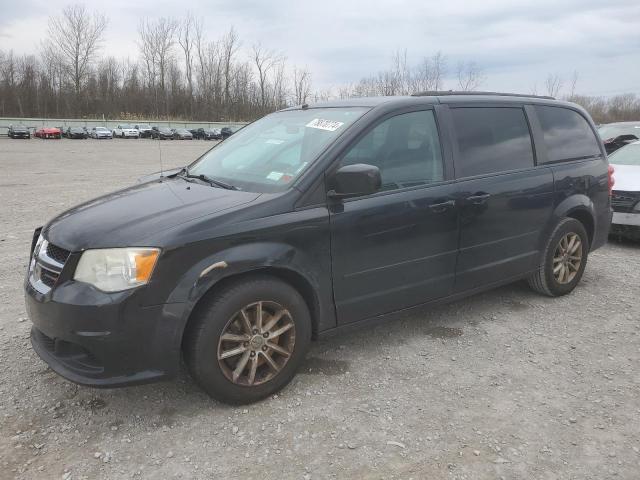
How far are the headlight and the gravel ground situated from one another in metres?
0.85

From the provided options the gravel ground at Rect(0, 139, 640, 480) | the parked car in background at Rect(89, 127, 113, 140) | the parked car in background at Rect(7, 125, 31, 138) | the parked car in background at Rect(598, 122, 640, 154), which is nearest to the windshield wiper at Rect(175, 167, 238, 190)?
the gravel ground at Rect(0, 139, 640, 480)

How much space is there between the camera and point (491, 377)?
3.43 m

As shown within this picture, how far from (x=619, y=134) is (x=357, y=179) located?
10.6m

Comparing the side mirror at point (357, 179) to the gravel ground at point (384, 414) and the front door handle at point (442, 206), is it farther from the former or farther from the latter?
the gravel ground at point (384, 414)

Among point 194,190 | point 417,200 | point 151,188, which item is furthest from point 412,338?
point 151,188

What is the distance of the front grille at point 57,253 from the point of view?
2809 millimetres

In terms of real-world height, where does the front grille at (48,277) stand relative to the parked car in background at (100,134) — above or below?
below

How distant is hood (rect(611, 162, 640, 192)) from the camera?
680 centimetres

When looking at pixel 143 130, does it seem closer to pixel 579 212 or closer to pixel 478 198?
pixel 579 212

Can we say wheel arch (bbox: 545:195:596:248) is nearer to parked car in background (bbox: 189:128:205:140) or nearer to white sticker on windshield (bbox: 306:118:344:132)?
white sticker on windshield (bbox: 306:118:344:132)

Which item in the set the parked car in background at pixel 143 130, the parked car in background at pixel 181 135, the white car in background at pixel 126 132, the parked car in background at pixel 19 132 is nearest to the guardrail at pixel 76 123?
the white car in background at pixel 126 132

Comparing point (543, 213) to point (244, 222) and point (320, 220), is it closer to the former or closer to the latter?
point (320, 220)

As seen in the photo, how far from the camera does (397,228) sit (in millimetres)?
3471

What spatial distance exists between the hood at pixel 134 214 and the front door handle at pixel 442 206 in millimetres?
1278
